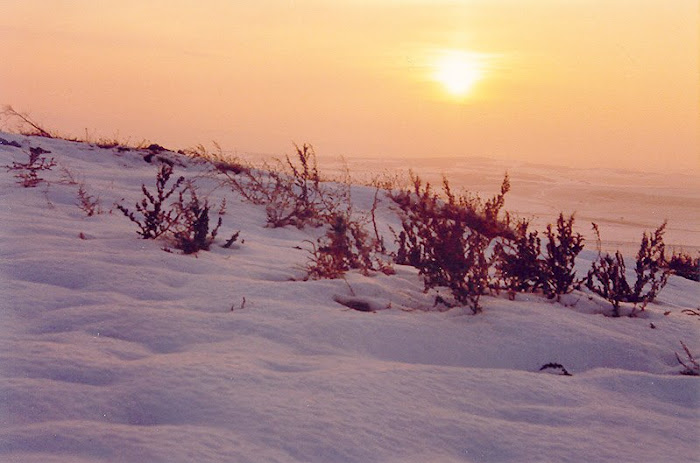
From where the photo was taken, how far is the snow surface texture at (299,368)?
200 cm

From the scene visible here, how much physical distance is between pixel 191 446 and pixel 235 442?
0.12 metres

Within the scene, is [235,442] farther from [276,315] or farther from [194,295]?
[194,295]

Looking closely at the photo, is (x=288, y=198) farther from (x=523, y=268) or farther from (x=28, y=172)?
(x=523, y=268)

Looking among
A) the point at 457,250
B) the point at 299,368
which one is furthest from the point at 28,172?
the point at 299,368

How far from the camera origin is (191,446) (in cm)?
188

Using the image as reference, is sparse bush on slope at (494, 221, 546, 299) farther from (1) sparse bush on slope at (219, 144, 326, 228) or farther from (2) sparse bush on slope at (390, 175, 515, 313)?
(1) sparse bush on slope at (219, 144, 326, 228)

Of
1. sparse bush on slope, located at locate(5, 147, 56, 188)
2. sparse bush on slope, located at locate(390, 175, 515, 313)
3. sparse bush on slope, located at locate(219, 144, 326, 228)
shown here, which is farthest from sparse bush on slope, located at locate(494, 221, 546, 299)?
sparse bush on slope, located at locate(5, 147, 56, 188)

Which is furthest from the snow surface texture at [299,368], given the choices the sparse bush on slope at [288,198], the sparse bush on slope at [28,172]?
the sparse bush on slope at [288,198]

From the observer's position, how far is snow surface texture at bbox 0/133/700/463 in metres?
2.00

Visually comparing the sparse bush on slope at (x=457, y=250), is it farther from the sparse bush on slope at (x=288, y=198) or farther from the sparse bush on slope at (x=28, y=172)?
the sparse bush on slope at (x=28, y=172)

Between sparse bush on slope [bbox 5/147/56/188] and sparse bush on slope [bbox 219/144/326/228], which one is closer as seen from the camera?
sparse bush on slope [bbox 5/147/56/188]

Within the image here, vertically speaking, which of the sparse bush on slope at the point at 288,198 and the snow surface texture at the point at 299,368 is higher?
the sparse bush on slope at the point at 288,198

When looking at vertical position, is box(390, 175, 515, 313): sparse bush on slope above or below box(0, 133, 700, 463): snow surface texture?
above

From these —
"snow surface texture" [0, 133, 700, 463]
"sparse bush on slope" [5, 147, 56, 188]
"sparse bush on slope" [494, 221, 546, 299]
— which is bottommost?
"snow surface texture" [0, 133, 700, 463]
